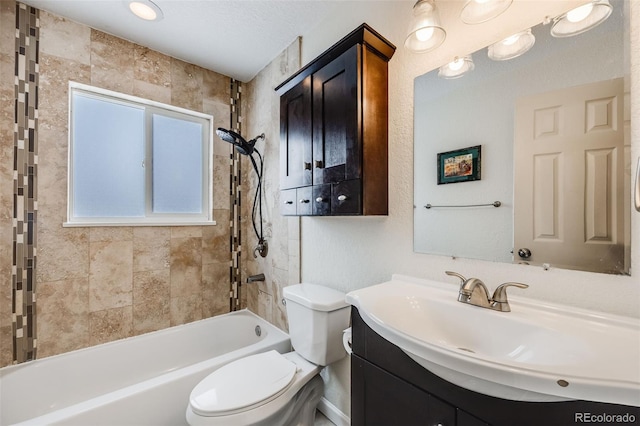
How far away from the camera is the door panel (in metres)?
0.75

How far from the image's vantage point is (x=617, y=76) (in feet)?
2.46

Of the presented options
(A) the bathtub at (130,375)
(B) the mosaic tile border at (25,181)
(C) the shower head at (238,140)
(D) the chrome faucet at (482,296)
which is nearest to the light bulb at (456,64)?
(D) the chrome faucet at (482,296)

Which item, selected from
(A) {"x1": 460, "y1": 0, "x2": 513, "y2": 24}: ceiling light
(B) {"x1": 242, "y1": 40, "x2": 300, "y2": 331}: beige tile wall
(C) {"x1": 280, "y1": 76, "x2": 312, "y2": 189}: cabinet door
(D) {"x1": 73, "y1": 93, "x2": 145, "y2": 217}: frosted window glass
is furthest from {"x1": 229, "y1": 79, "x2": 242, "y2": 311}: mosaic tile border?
(A) {"x1": 460, "y1": 0, "x2": 513, "y2": 24}: ceiling light

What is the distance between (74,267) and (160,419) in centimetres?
113

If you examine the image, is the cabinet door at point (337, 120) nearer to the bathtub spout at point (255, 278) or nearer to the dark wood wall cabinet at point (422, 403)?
the dark wood wall cabinet at point (422, 403)

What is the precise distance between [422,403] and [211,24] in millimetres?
2271

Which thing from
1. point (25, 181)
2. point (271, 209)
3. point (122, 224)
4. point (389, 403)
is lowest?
point (389, 403)

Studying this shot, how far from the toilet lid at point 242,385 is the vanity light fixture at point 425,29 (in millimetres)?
1609

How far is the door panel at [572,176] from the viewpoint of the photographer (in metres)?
0.75

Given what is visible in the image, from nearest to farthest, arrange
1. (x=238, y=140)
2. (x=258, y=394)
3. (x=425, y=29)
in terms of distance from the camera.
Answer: (x=425, y=29) < (x=258, y=394) < (x=238, y=140)

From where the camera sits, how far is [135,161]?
2.04 metres

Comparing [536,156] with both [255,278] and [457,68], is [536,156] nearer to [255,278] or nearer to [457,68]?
[457,68]
